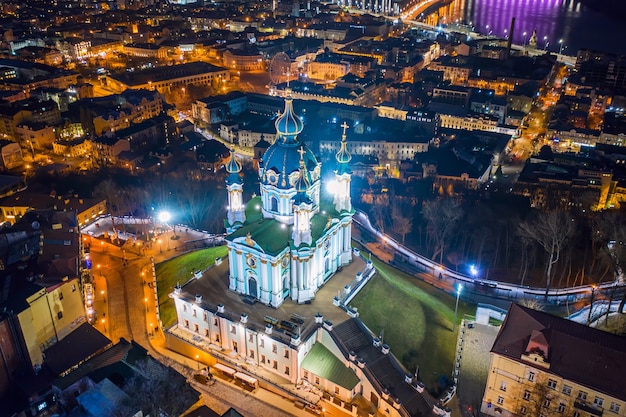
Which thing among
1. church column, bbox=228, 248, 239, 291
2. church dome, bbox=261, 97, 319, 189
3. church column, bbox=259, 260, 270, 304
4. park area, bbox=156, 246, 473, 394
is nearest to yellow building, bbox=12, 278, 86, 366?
park area, bbox=156, 246, 473, 394

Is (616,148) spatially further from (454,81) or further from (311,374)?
(311,374)

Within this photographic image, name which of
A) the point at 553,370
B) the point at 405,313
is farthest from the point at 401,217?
the point at 553,370

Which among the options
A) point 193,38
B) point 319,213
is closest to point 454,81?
point 193,38

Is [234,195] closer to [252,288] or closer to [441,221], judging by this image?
[252,288]

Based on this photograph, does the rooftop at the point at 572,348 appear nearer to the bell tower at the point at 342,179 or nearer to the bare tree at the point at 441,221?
the bell tower at the point at 342,179

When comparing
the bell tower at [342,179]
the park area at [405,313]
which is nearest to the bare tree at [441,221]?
the park area at [405,313]

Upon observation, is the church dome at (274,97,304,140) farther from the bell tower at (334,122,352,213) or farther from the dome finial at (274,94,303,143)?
the bell tower at (334,122,352,213)
